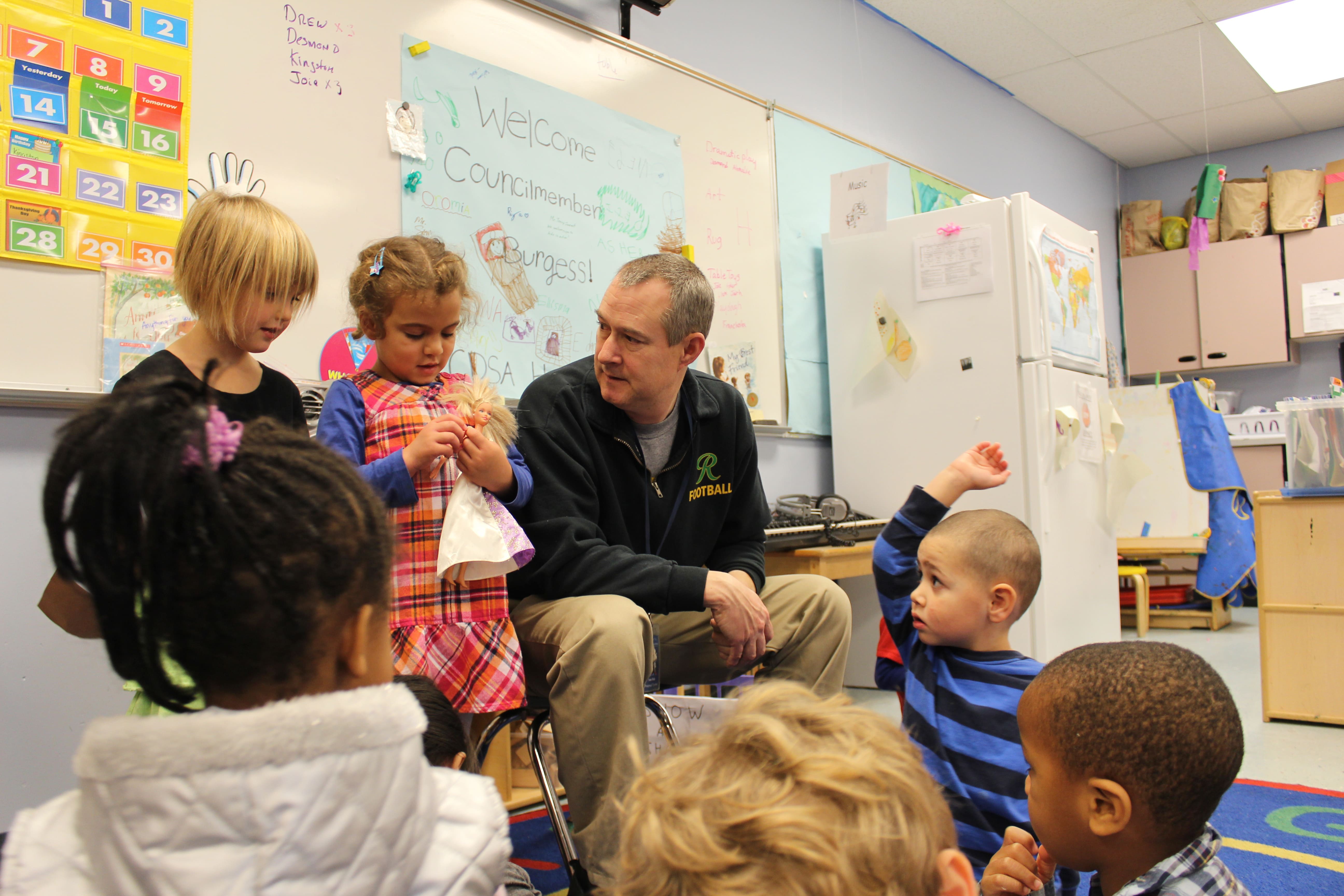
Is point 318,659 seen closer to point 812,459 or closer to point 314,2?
point 314,2

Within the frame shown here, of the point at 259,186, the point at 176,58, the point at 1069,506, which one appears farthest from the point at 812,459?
the point at 176,58

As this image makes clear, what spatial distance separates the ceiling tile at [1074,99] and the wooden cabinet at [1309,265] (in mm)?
1161

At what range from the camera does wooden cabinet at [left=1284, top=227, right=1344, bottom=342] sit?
5133mm

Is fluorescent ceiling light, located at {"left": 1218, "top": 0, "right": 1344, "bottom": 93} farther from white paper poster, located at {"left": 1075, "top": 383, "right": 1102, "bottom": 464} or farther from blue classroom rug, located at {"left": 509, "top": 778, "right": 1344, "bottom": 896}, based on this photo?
blue classroom rug, located at {"left": 509, "top": 778, "right": 1344, "bottom": 896}

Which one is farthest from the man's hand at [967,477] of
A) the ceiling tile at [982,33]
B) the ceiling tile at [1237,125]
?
the ceiling tile at [1237,125]

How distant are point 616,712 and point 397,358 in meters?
0.61

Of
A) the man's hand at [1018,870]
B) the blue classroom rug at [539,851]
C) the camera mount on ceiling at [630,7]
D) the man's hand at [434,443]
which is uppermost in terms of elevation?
the camera mount on ceiling at [630,7]

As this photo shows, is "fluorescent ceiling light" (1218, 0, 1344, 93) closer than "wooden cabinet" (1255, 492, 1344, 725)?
No

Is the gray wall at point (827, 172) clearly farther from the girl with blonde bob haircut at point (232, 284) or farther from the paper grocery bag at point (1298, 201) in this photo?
the paper grocery bag at point (1298, 201)

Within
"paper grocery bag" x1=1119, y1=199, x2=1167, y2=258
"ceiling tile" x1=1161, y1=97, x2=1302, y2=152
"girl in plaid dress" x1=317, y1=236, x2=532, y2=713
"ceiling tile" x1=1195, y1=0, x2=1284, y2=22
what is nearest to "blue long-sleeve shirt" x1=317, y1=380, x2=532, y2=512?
"girl in plaid dress" x1=317, y1=236, x2=532, y2=713

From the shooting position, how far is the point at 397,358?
4.36 feet

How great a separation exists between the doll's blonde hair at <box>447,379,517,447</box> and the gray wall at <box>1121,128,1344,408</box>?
19.2 feet

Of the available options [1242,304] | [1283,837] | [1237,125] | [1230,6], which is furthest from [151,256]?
[1237,125]

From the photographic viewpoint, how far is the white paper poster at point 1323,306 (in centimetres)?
513
